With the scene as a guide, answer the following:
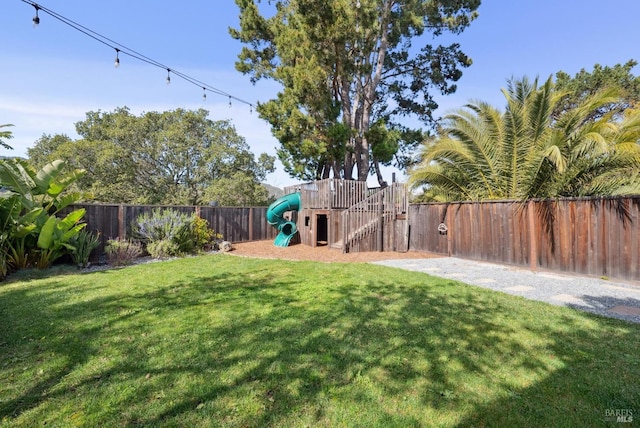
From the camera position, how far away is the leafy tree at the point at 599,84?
50.7 ft

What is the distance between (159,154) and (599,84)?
2734 cm

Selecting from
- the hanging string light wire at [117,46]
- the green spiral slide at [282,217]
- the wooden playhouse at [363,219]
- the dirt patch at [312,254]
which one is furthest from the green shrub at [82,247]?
the wooden playhouse at [363,219]

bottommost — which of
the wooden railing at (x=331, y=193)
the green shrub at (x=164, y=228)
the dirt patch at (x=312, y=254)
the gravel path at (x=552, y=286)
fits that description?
the gravel path at (x=552, y=286)

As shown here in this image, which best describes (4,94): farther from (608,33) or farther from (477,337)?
(608,33)

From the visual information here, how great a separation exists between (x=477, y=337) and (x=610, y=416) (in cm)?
118

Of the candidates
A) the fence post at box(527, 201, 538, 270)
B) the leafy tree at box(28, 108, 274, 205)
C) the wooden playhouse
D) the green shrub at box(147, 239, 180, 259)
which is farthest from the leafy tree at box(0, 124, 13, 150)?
the leafy tree at box(28, 108, 274, 205)

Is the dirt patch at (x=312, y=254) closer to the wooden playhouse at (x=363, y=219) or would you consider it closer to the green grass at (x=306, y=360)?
the wooden playhouse at (x=363, y=219)

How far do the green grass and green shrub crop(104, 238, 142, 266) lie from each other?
9.13 feet

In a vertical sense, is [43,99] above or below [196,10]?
below

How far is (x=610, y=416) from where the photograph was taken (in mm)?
1954

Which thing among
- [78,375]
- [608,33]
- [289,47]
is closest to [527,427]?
[78,375]

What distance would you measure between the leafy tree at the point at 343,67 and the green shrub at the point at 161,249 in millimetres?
7050

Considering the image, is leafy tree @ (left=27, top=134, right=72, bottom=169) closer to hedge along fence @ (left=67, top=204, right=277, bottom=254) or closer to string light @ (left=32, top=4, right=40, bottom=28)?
hedge along fence @ (left=67, top=204, right=277, bottom=254)

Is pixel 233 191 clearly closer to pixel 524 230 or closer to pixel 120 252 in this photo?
pixel 120 252
